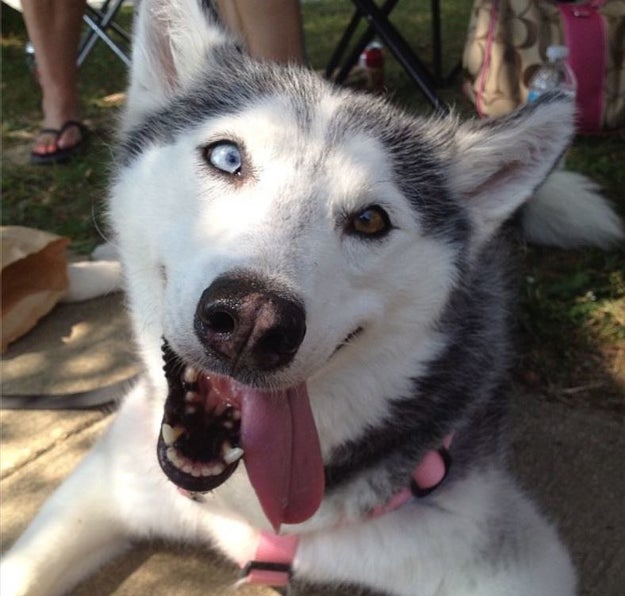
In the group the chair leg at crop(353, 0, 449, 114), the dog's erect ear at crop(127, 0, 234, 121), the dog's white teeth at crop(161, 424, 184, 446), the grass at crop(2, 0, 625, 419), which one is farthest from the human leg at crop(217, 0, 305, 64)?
the chair leg at crop(353, 0, 449, 114)

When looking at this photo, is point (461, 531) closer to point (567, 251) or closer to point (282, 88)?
point (282, 88)

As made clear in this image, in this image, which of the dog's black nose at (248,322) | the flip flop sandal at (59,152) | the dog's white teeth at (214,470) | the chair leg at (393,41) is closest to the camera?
the dog's black nose at (248,322)

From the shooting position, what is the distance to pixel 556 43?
15.3 ft

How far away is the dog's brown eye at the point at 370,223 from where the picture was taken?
5.98 feet

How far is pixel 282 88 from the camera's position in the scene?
6.89 ft

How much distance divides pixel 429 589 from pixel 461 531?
→ 17 cm

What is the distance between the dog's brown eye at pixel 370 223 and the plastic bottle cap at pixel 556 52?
307 centimetres

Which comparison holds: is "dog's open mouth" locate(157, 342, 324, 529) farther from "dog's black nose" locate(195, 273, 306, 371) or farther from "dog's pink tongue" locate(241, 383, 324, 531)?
"dog's black nose" locate(195, 273, 306, 371)

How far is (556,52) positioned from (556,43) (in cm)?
24

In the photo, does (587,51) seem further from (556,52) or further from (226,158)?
(226,158)

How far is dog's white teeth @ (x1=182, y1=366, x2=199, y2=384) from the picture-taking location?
1844 millimetres

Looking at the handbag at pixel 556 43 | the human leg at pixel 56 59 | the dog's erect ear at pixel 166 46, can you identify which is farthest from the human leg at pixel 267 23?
the handbag at pixel 556 43

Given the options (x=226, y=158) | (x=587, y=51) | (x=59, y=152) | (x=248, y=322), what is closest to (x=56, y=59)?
(x=59, y=152)

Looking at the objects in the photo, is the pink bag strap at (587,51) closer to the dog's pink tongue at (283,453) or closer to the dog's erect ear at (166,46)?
the dog's erect ear at (166,46)
